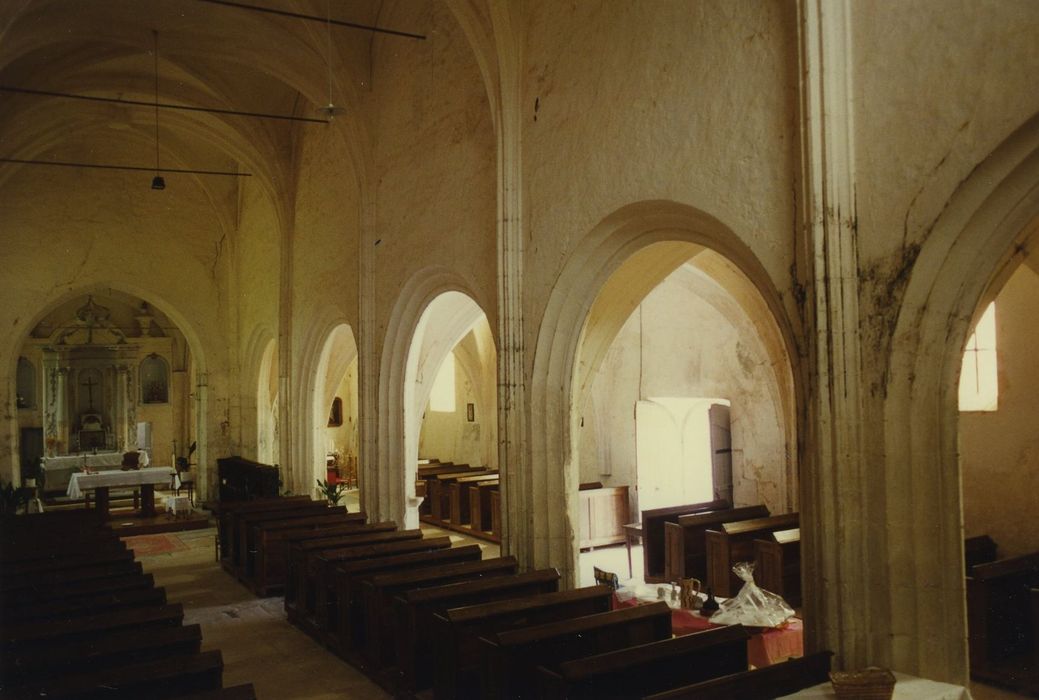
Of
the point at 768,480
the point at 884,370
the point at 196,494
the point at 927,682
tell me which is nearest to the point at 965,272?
the point at 884,370

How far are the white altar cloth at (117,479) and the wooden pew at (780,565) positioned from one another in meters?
13.3

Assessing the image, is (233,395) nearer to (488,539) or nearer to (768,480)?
(488,539)

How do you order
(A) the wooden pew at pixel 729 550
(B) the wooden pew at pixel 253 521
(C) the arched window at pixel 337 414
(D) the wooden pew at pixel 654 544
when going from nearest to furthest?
(A) the wooden pew at pixel 729 550 < (B) the wooden pew at pixel 253 521 < (D) the wooden pew at pixel 654 544 < (C) the arched window at pixel 337 414

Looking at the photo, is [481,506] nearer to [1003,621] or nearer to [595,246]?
[595,246]

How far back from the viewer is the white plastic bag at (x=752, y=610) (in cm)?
731

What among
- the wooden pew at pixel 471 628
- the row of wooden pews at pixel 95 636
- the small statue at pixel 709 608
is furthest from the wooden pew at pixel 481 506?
the wooden pew at pixel 471 628

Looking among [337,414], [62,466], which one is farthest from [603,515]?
[62,466]

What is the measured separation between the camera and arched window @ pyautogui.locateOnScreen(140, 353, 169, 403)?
85.0 ft

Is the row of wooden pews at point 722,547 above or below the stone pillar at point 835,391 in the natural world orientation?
below

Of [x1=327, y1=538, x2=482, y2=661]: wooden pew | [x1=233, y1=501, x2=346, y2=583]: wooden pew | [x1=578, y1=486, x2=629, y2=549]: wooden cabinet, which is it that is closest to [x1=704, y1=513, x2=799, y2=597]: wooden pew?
[x1=327, y1=538, x2=482, y2=661]: wooden pew

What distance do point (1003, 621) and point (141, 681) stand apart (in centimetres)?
721

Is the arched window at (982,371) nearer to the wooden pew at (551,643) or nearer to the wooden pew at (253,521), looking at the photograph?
the wooden pew at (551,643)

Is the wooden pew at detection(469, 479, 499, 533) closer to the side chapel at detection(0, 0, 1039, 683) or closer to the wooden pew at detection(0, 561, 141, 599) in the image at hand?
Answer: the side chapel at detection(0, 0, 1039, 683)

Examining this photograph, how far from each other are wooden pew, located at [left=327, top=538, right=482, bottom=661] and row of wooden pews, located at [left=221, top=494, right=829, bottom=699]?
0.5 inches
